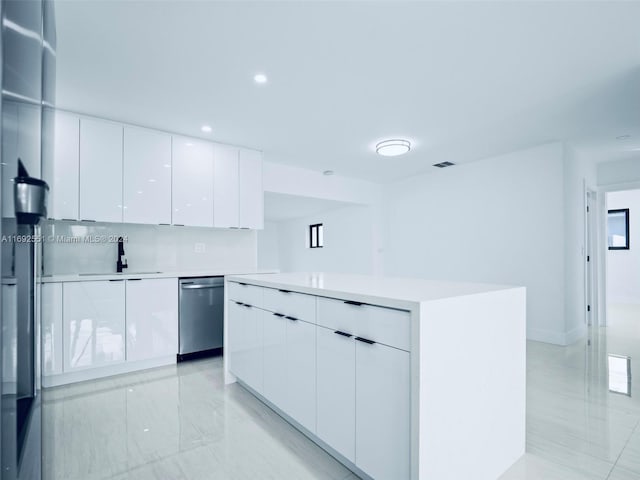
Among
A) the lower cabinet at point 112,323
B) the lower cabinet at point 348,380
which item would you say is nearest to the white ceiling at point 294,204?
the lower cabinet at point 112,323

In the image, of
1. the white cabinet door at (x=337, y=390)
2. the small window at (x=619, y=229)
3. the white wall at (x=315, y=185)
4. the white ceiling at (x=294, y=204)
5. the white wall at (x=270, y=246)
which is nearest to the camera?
the white cabinet door at (x=337, y=390)

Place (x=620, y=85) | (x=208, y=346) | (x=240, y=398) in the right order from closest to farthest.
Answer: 1. (x=240, y=398)
2. (x=620, y=85)
3. (x=208, y=346)

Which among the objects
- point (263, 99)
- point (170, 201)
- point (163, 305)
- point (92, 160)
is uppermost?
point (263, 99)

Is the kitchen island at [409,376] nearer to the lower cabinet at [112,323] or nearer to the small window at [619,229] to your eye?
the lower cabinet at [112,323]

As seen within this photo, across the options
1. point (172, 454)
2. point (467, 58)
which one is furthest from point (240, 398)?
point (467, 58)

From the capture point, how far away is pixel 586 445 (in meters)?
1.79

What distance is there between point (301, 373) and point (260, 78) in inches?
83.6

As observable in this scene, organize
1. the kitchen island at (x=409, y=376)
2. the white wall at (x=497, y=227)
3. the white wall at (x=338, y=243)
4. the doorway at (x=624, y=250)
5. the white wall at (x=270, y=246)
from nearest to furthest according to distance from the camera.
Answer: the kitchen island at (x=409, y=376)
the white wall at (x=497, y=227)
the white wall at (x=338, y=243)
the doorway at (x=624, y=250)
the white wall at (x=270, y=246)

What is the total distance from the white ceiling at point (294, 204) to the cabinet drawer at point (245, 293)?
2.53 meters

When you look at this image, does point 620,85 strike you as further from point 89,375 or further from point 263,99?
point 89,375

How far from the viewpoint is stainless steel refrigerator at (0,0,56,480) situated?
17.7 inches

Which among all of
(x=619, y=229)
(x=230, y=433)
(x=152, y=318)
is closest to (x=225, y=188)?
(x=152, y=318)

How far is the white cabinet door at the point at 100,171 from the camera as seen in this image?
3002 mm

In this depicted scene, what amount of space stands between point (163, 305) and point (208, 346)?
66 centimetres
